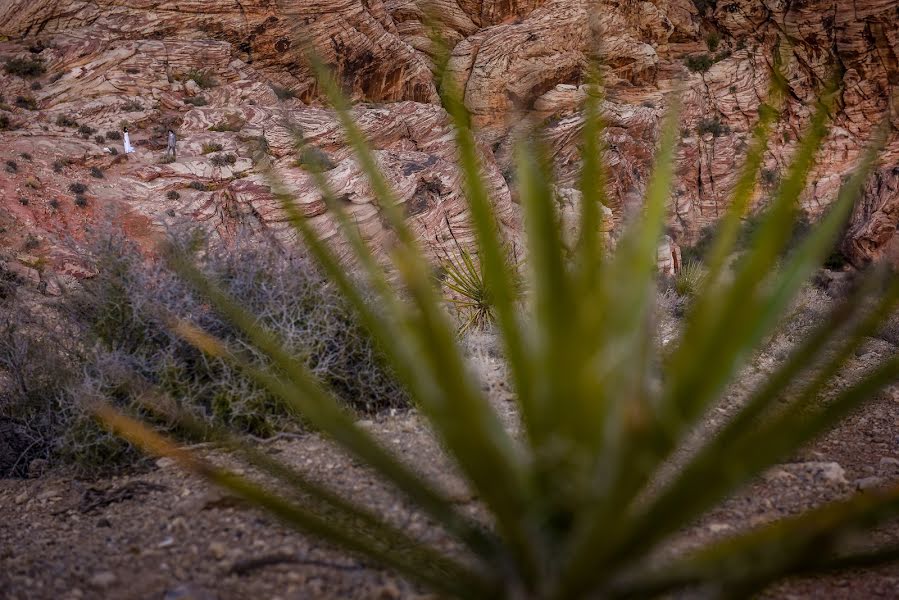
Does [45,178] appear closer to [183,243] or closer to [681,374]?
[183,243]

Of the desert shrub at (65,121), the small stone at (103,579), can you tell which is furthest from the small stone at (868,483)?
the desert shrub at (65,121)

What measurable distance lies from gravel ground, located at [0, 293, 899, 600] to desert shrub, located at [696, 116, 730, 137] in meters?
21.2

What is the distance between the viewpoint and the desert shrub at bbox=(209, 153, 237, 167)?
1290cm

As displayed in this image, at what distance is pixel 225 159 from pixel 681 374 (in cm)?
1363

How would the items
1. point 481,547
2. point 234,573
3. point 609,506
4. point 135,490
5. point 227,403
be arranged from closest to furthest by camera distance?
point 609,506
point 481,547
point 234,573
point 135,490
point 227,403

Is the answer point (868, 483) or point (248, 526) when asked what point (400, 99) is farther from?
point (248, 526)

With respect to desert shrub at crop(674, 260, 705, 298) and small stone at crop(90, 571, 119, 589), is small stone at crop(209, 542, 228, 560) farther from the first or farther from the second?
desert shrub at crop(674, 260, 705, 298)

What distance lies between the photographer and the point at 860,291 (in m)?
1.18

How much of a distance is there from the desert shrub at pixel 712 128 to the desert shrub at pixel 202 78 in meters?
17.6

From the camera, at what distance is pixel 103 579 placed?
207 cm

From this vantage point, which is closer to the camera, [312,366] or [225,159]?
[312,366]

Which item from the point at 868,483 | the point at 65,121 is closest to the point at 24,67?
the point at 65,121

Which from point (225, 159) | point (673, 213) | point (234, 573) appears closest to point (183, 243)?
point (234, 573)

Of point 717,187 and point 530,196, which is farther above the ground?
point 530,196
